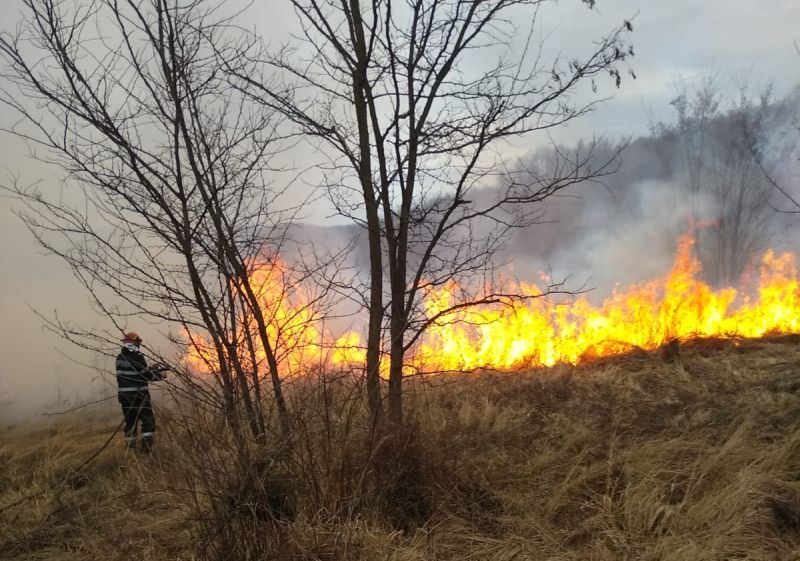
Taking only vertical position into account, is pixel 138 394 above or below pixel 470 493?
above

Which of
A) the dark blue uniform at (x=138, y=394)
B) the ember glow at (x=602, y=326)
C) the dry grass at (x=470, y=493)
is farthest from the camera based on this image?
the ember glow at (x=602, y=326)

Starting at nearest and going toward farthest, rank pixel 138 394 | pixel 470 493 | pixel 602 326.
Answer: pixel 470 493 < pixel 138 394 < pixel 602 326

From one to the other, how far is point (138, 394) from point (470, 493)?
2722 mm

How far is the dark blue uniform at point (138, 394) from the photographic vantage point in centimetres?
401

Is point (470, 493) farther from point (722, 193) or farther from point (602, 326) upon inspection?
point (722, 193)

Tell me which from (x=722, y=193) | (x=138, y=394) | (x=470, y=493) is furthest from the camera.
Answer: (x=722, y=193)

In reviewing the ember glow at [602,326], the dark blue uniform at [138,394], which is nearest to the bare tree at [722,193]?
the ember glow at [602,326]

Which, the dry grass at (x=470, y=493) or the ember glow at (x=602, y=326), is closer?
the dry grass at (x=470, y=493)

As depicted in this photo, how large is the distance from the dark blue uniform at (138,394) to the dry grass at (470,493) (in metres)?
0.36

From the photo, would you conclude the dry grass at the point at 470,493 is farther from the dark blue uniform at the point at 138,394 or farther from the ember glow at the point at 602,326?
the ember glow at the point at 602,326

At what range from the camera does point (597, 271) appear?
1928cm

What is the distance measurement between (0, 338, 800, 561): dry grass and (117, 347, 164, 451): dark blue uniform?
360 mm

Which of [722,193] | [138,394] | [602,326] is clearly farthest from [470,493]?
[722,193]

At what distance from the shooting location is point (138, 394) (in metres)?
4.41
